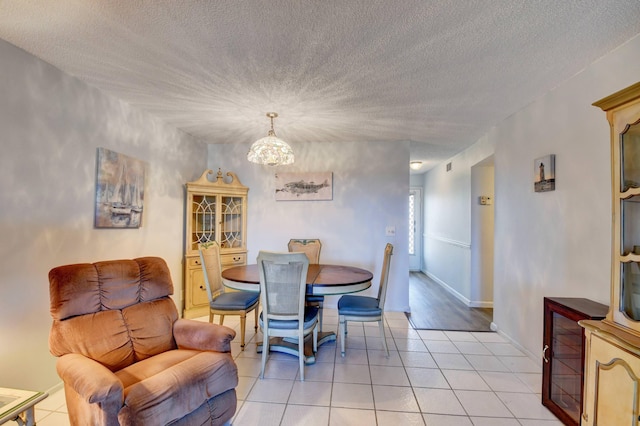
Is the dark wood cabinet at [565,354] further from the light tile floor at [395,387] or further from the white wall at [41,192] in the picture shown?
the white wall at [41,192]

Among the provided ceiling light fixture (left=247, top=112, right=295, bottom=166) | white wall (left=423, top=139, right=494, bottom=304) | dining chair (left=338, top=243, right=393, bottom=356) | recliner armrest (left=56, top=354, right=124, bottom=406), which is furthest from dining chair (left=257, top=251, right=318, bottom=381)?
white wall (left=423, top=139, right=494, bottom=304)

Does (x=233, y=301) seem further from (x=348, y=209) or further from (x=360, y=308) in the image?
(x=348, y=209)

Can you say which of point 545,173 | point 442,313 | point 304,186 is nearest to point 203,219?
point 304,186

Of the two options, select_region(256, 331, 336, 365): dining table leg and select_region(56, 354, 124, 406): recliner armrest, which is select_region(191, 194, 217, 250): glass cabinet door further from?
select_region(56, 354, 124, 406): recliner armrest

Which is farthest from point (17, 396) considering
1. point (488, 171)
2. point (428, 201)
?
point (428, 201)

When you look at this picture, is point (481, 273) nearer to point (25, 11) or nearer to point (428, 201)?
point (428, 201)

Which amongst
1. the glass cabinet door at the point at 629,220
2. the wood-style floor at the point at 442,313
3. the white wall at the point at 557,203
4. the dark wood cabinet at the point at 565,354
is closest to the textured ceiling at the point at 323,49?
the white wall at the point at 557,203

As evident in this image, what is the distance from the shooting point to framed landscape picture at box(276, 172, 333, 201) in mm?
4191

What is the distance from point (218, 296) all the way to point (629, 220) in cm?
313

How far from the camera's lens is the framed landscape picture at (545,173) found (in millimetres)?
2426

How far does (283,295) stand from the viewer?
233 cm

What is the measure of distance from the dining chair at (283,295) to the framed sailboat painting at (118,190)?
150 cm

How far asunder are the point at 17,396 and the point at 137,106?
2525 millimetres

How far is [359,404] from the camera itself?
2025 mm
